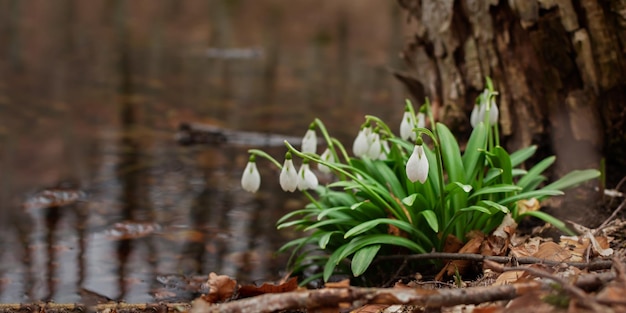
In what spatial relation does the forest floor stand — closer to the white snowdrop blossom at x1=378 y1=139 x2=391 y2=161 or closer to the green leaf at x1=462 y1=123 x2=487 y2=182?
the green leaf at x1=462 y1=123 x2=487 y2=182

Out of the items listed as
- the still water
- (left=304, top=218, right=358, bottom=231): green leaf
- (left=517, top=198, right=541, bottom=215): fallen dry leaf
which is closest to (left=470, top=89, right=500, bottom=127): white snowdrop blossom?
(left=517, top=198, right=541, bottom=215): fallen dry leaf

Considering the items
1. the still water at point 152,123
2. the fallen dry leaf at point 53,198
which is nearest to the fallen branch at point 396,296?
the still water at point 152,123

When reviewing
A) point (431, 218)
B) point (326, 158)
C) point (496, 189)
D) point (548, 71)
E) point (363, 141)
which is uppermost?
point (548, 71)

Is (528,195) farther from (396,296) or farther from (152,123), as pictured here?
(152,123)

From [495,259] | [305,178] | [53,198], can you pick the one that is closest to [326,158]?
[305,178]

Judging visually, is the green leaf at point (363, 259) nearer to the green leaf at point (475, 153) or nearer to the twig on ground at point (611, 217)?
the green leaf at point (475, 153)
